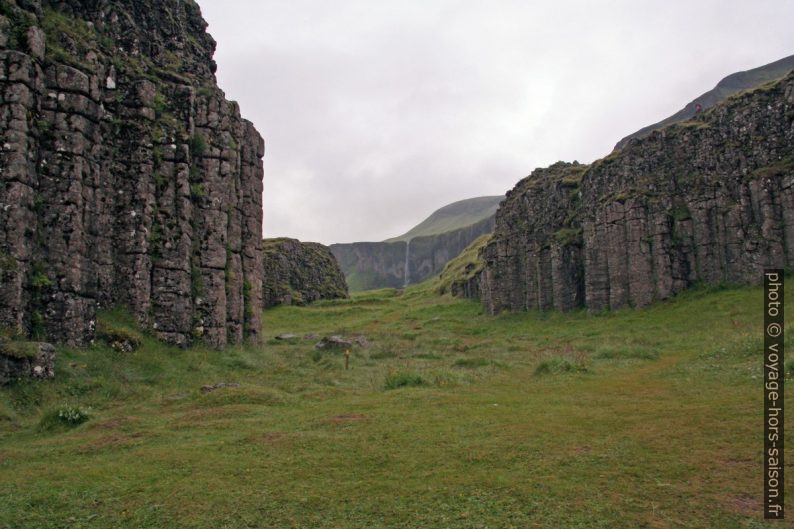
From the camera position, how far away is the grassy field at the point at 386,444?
28.9ft

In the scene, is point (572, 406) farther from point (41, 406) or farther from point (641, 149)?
point (641, 149)

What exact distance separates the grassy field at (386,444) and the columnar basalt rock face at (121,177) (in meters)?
2.30

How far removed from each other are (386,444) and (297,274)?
7374 centimetres

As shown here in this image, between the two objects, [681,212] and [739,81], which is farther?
[739,81]

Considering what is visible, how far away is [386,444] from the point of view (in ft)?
40.5

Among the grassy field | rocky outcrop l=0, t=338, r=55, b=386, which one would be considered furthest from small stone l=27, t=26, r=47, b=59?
rocky outcrop l=0, t=338, r=55, b=386

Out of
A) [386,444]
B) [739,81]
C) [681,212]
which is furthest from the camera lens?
[739,81]

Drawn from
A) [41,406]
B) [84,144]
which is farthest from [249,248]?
[41,406]

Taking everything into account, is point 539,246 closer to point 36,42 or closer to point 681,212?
point 681,212

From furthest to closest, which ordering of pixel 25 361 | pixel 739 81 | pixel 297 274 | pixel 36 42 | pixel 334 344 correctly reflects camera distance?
pixel 739 81
pixel 297 274
pixel 334 344
pixel 36 42
pixel 25 361

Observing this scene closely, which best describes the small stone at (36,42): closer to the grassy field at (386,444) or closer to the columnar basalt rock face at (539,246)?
the grassy field at (386,444)

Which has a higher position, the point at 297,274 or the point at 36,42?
the point at 36,42

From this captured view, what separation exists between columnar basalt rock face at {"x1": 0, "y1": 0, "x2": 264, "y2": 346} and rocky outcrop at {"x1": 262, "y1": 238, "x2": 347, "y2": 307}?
40.2 m

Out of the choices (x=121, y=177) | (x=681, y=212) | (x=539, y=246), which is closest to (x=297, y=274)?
(x=539, y=246)
